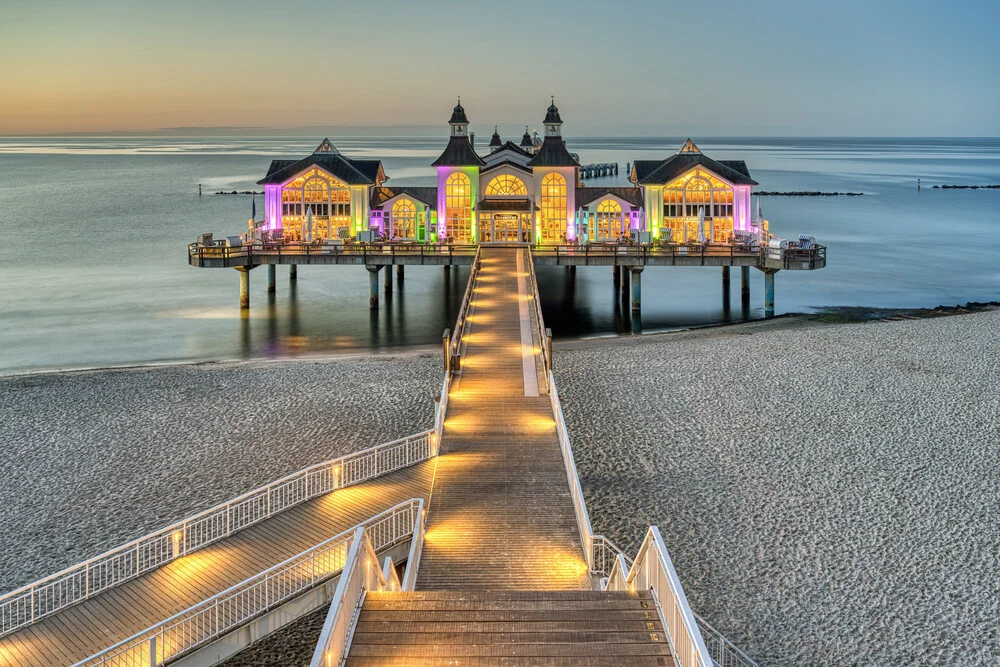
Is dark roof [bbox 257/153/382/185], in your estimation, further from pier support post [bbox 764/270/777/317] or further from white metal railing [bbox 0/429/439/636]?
white metal railing [bbox 0/429/439/636]

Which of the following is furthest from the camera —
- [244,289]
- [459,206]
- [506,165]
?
[459,206]

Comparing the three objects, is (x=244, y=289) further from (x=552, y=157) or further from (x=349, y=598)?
(x=349, y=598)

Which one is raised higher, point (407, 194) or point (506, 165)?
point (506, 165)

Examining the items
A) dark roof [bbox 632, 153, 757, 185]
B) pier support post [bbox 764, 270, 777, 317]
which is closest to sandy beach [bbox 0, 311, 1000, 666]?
pier support post [bbox 764, 270, 777, 317]

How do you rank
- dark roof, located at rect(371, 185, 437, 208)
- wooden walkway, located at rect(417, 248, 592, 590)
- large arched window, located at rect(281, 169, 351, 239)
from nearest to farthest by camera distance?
wooden walkway, located at rect(417, 248, 592, 590) < dark roof, located at rect(371, 185, 437, 208) < large arched window, located at rect(281, 169, 351, 239)

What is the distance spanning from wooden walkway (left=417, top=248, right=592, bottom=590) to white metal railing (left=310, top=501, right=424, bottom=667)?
1509 millimetres

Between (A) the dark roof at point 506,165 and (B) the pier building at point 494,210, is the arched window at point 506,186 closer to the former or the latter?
(B) the pier building at point 494,210

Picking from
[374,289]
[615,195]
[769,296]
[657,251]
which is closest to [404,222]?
[374,289]

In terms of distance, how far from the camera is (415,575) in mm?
10547

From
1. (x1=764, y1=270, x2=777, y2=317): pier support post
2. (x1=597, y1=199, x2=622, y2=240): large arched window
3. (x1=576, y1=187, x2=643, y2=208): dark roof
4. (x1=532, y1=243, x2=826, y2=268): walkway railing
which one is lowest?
(x1=764, y1=270, x2=777, y2=317): pier support post

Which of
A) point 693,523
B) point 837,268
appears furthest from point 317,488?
point 837,268

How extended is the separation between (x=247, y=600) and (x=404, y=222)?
1233 inches

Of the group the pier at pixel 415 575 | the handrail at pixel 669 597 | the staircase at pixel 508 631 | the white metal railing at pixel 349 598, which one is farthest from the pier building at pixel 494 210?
the staircase at pixel 508 631

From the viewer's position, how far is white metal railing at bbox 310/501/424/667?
673 centimetres
